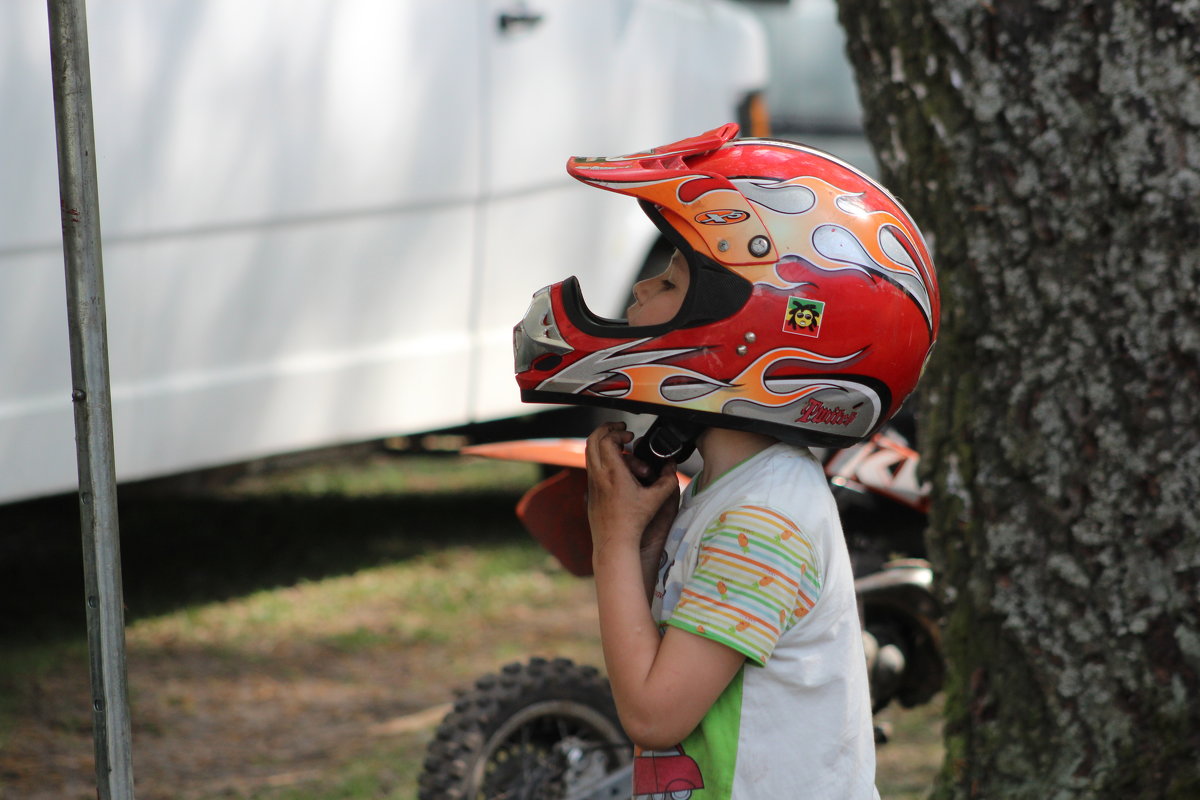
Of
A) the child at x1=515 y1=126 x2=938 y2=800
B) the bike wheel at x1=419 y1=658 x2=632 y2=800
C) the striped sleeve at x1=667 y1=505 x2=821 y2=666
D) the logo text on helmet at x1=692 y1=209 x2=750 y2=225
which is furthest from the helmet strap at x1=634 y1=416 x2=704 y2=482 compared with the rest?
the bike wheel at x1=419 y1=658 x2=632 y2=800

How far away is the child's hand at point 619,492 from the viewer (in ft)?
5.69

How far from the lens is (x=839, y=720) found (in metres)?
1.74

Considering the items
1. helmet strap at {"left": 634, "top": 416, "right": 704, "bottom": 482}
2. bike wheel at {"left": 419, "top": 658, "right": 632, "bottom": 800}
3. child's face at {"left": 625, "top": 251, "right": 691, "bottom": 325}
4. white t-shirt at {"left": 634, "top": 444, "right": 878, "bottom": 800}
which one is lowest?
bike wheel at {"left": 419, "top": 658, "right": 632, "bottom": 800}

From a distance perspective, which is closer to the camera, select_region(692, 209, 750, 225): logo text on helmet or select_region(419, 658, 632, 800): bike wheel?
select_region(692, 209, 750, 225): logo text on helmet

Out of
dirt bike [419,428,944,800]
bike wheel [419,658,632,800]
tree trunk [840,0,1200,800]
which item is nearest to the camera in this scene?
dirt bike [419,428,944,800]

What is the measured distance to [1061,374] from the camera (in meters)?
2.47

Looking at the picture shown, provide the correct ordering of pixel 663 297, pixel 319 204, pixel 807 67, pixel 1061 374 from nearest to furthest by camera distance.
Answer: pixel 663 297
pixel 1061 374
pixel 319 204
pixel 807 67

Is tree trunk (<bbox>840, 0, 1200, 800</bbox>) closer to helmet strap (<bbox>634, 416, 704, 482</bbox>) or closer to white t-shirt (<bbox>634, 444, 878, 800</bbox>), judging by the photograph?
white t-shirt (<bbox>634, 444, 878, 800</bbox>)

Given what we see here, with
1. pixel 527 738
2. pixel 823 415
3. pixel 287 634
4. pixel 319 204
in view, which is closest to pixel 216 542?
pixel 287 634

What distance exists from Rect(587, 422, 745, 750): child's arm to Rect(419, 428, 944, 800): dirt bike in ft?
1.38

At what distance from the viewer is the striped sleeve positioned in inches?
64.1

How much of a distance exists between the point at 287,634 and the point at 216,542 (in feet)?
3.78

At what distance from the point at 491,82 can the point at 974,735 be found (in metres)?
2.67

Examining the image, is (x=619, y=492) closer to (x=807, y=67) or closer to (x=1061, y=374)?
(x=1061, y=374)
